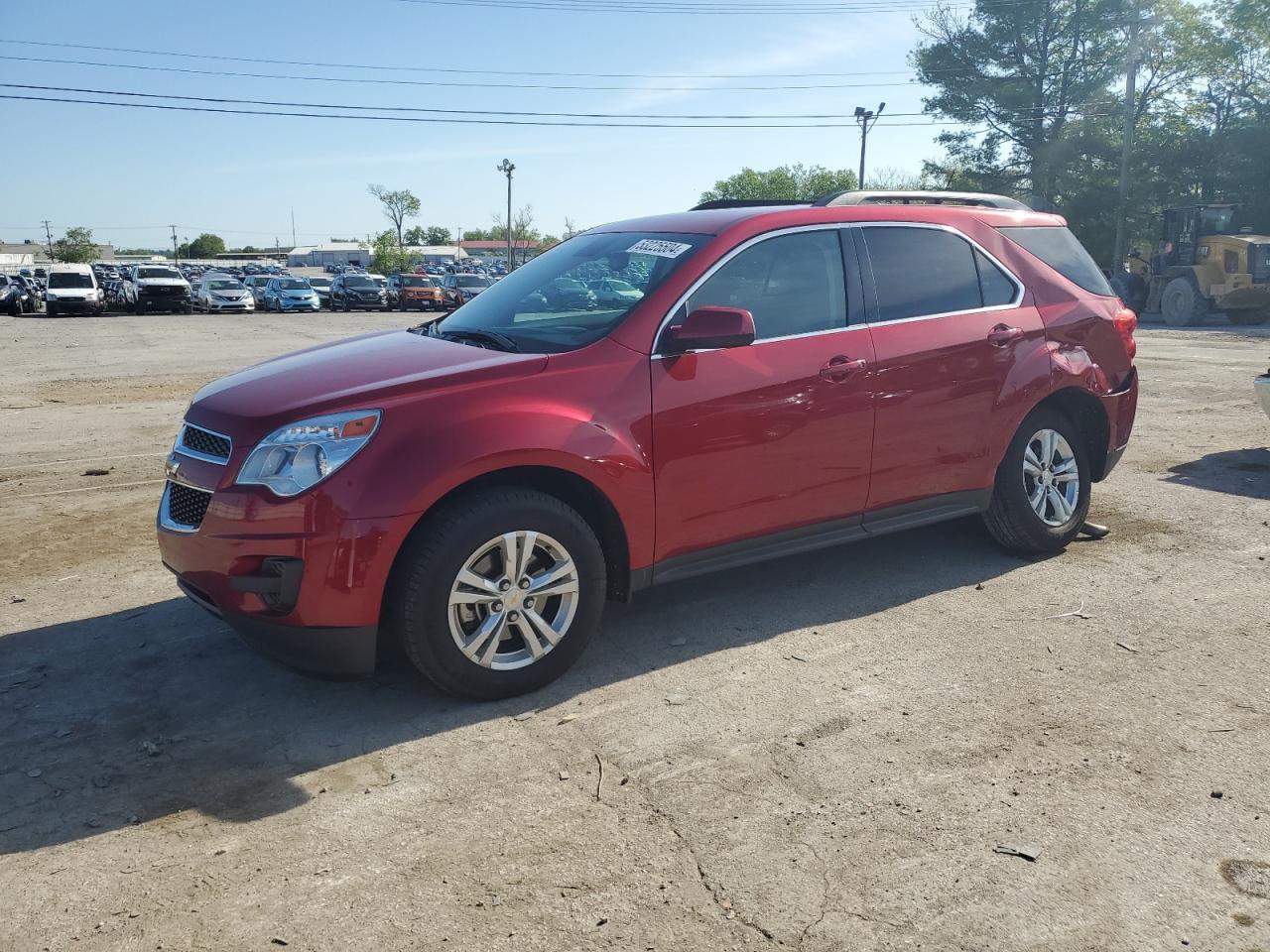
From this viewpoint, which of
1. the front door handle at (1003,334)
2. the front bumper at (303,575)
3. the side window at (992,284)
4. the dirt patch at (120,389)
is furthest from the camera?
the dirt patch at (120,389)

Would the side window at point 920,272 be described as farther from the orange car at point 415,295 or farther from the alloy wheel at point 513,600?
the orange car at point 415,295

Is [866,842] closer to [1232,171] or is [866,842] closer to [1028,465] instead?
[1028,465]

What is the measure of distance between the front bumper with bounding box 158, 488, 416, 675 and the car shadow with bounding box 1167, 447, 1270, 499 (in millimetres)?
6121

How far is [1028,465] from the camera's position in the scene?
18.2 feet

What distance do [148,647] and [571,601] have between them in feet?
6.44

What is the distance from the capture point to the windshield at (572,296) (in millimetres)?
4449

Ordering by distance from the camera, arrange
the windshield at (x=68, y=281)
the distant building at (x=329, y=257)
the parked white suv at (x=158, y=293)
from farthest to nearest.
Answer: the distant building at (x=329, y=257)
the parked white suv at (x=158, y=293)
the windshield at (x=68, y=281)

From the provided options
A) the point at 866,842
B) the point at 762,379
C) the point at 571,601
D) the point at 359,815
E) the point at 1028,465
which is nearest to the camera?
the point at 866,842

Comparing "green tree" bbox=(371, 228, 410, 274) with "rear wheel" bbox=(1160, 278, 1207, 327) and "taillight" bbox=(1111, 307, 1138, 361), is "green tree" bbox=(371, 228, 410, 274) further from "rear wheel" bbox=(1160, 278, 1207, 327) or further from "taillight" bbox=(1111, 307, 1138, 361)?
"taillight" bbox=(1111, 307, 1138, 361)

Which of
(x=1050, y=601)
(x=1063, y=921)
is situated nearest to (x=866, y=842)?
(x=1063, y=921)

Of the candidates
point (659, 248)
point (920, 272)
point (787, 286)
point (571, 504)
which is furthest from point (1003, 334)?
point (571, 504)

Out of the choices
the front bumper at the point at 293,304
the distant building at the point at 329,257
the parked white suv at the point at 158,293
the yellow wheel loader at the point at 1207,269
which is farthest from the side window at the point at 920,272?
the distant building at the point at 329,257

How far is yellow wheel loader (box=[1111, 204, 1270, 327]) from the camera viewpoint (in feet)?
80.6

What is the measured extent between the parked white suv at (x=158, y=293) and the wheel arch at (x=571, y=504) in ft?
127
